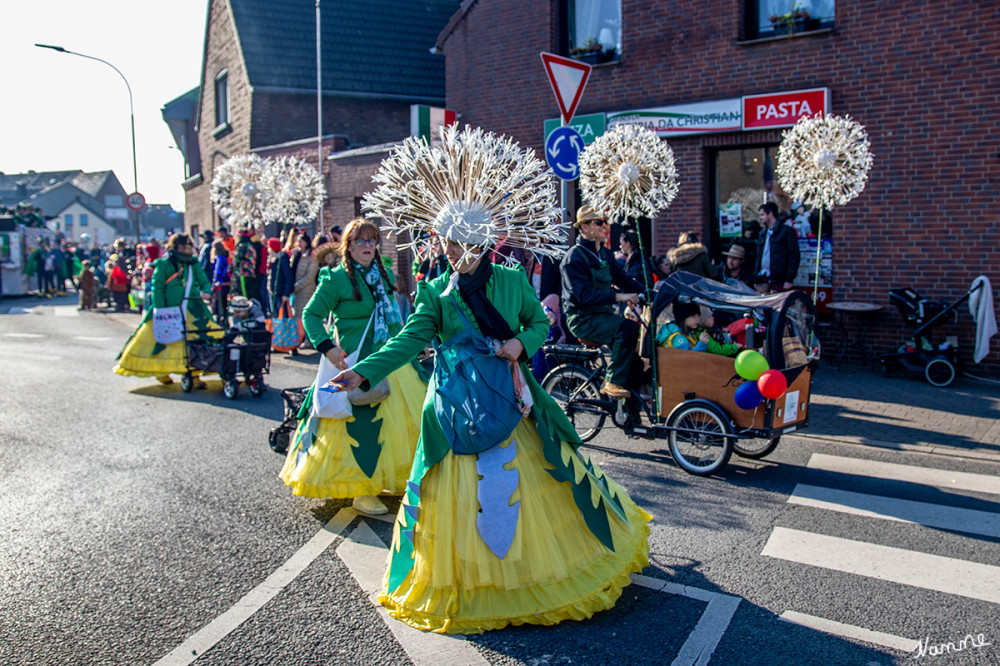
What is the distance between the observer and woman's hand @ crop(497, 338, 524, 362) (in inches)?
157

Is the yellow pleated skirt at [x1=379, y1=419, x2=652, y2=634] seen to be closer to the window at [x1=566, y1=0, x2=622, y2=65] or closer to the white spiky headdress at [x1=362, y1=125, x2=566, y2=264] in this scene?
the white spiky headdress at [x1=362, y1=125, x2=566, y2=264]

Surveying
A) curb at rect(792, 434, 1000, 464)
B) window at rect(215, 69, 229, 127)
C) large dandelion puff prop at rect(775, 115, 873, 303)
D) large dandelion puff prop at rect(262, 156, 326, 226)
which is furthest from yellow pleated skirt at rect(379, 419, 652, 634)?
window at rect(215, 69, 229, 127)

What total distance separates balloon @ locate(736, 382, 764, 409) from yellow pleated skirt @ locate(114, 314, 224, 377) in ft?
23.1

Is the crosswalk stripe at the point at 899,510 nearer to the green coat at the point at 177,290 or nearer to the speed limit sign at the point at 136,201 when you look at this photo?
the green coat at the point at 177,290

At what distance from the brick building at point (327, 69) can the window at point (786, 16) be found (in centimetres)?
1361

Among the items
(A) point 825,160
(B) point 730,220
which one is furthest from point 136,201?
(A) point 825,160

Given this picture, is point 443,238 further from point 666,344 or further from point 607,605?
point 666,344

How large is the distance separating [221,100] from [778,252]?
71.0 feet

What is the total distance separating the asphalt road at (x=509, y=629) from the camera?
3.73m

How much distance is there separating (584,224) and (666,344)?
49.0 inches

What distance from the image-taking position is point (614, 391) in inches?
281

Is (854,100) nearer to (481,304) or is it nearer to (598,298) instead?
(598,298)

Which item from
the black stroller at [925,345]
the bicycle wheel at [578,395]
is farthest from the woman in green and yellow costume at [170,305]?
the black stroller at [925,345]

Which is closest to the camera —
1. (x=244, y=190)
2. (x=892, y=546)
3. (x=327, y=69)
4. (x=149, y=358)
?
(x=892, y=546)
